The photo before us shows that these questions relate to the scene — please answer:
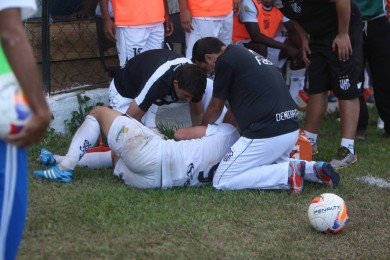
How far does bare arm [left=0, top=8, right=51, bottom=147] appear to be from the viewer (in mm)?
2131

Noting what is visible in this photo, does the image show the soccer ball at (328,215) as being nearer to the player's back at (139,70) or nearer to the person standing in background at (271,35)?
the player's back at (139,70)

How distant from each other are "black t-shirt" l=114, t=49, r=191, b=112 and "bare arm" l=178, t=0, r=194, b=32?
94 centimetres

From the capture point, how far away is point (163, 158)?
4672 mm

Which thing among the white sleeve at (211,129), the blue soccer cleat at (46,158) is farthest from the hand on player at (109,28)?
the white sleeve at (211,129)

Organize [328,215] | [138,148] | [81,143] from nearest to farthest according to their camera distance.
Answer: [328,215], [138,148], [81,143]

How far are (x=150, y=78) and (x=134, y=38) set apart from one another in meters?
1.00

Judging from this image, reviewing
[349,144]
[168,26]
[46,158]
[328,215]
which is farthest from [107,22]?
[328,215]

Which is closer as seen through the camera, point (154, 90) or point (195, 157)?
point (195, 157)

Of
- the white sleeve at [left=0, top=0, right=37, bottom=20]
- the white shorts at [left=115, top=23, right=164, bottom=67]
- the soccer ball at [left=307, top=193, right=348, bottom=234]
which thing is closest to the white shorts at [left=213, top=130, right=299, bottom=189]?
→ the soccer ball at [left=307, top=193, right=348, bottom=234]

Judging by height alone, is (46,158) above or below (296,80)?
above

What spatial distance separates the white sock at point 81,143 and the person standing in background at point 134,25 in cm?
125

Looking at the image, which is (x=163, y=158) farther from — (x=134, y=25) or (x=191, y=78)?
(x=134, y=25)

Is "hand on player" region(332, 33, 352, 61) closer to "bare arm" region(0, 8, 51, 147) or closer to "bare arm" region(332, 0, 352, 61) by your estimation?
"bare arm" region(332, 0, 352, 61)

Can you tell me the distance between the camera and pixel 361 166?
5.59 m
